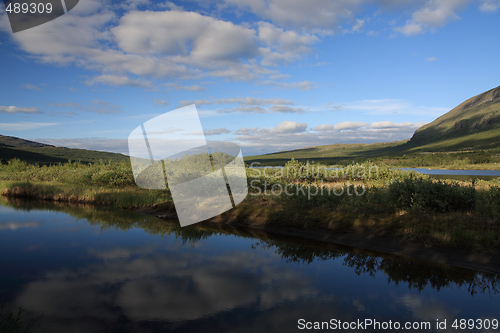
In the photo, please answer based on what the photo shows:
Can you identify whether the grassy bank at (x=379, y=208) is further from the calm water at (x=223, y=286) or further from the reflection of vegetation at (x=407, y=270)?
the calm water at (x=223, y=286)

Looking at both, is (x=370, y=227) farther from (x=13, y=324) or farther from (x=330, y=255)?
(x=13, y=324)

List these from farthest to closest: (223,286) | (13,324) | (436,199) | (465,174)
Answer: (465,174)
(436,199)
(223,286)
(13,324)

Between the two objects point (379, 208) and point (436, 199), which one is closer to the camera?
point (436, 199)

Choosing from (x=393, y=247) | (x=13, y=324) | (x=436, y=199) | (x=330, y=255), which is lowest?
(x=330, y=255)

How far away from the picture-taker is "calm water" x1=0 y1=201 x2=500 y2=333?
18.9 ft

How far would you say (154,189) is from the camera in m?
22.6

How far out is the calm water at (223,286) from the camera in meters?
5.75

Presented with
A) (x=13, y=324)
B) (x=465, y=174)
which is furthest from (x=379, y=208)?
(x=465, y=174)

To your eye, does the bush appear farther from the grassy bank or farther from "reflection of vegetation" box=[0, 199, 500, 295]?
"reflection of vegetation" box=[0, 199, 500, 295]

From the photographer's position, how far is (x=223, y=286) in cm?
729

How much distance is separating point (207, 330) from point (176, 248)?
19.3 ft

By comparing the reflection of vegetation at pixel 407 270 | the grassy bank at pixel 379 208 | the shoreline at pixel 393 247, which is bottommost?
the reflection of vegetation at pixel 407 270

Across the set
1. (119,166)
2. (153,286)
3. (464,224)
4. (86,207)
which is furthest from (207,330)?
(119,166)

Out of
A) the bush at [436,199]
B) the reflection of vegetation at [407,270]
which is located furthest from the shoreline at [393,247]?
the bush at [436,199]
